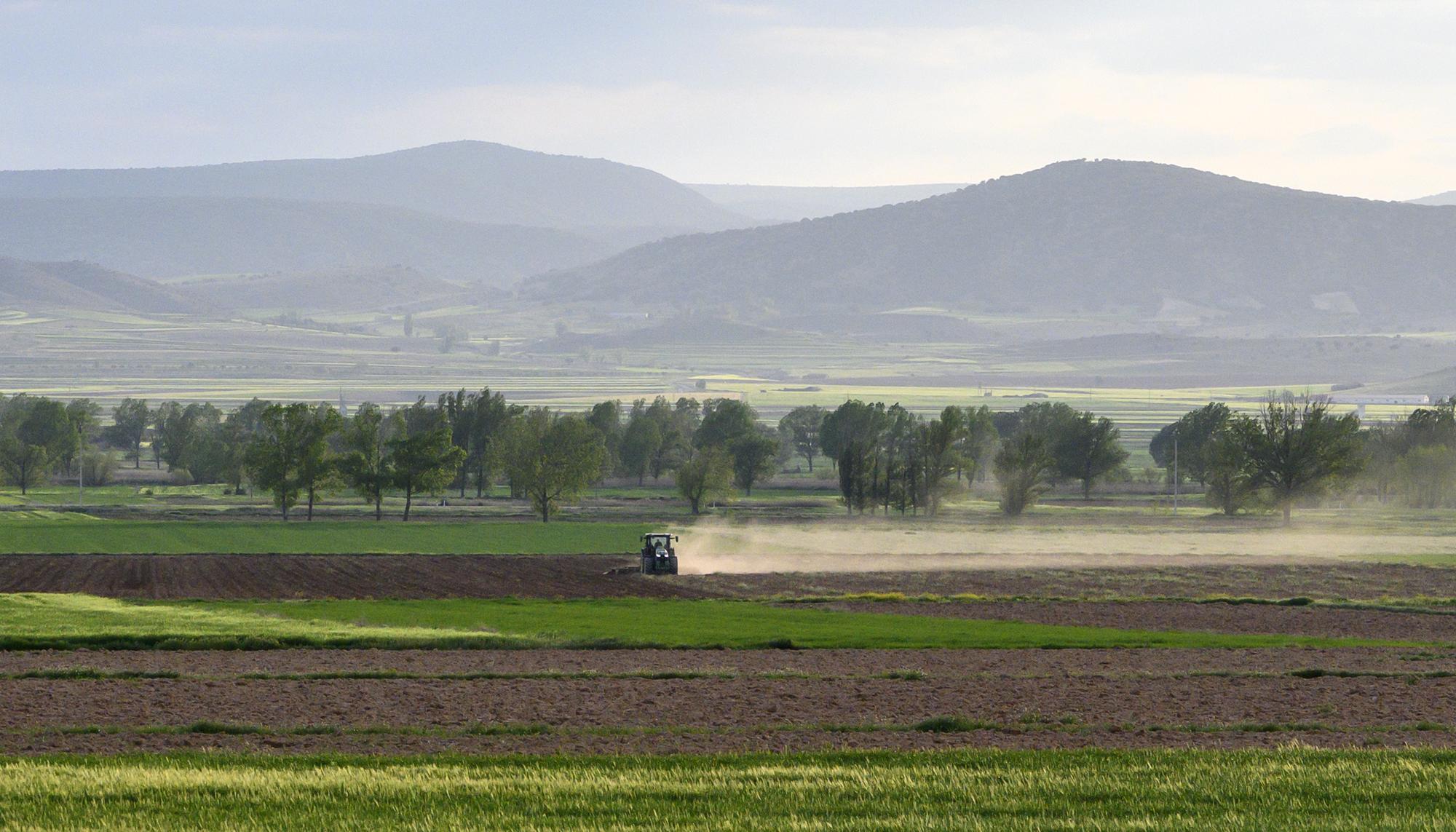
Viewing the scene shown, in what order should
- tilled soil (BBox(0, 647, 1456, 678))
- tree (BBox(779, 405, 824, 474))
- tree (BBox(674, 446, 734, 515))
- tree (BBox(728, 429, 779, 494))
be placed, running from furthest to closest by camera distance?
tree (BBox(779, 405, 824, 474)) → tree (BBox(728, 429, 779, 494)) → tree (BBox(674, 446, 734, 515)) → tilled soil (BBox(0, 647, 1456, 678))

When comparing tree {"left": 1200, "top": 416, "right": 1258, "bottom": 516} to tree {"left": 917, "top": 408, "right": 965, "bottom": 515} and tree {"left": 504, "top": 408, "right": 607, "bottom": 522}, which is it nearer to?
tree {"left": 917, "top": 408, "right": 965, "bottom": 515}

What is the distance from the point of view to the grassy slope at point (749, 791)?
16.9 m

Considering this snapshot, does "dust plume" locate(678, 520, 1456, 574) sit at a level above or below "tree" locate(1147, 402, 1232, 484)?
below

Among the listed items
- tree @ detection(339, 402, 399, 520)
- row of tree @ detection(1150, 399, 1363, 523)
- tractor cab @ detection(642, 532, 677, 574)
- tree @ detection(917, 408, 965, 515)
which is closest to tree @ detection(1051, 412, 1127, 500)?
row of tree @ detection(1150, 399, 1363, 523)

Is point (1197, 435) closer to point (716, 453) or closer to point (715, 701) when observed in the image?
point (716, 453)

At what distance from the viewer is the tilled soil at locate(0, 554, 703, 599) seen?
58.1 metres

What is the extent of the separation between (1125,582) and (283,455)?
194 ft

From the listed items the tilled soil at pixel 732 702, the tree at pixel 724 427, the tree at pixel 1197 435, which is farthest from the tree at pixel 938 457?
the tilled soil at pixel 732 702

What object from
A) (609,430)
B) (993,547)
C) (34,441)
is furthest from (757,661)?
(34,441)

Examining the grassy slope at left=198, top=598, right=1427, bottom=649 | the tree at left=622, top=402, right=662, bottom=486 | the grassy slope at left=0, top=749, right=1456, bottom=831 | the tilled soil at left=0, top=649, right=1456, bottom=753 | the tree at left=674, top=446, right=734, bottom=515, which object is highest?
the tree at left=622, top=402, right=662, bottom=486

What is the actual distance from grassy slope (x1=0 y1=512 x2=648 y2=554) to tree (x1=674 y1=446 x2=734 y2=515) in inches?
431

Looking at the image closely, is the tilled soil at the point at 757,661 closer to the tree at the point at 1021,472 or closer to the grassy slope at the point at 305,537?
the grassy slope at the point at 305,537

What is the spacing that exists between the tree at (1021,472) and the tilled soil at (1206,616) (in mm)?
56210

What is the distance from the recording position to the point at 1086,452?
131m
